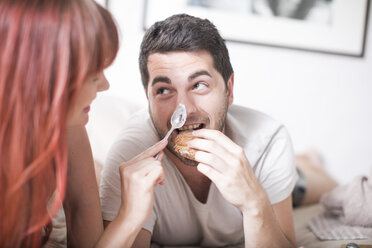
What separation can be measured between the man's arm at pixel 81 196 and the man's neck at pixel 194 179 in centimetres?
34

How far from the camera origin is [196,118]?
134cm

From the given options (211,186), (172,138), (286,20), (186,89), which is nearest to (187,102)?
(186,89)

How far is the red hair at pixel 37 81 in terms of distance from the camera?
0.82 metres

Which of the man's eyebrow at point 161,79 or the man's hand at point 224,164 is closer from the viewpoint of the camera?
the man's hand at point 224,164

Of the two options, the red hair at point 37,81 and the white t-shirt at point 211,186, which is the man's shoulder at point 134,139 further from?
the red hair at point 37,81

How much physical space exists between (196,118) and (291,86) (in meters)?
1.45

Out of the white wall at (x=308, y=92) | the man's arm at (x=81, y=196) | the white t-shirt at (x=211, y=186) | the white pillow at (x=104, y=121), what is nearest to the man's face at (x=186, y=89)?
the white t-shirt at (x=211, y=186)

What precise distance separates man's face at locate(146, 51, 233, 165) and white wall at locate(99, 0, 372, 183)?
1.13m

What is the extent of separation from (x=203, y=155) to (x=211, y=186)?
40cm

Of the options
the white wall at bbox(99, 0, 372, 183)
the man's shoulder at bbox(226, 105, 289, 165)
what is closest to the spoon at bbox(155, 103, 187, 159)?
the man's shoulder at bbox(226, 105, 289, 165)

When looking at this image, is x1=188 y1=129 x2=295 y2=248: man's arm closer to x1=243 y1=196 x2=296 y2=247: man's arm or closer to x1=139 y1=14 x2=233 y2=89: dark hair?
x1=243 y1=196 x2=296 y2=247: man's arm

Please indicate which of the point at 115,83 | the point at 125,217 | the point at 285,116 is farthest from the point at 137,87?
the point at 125,217

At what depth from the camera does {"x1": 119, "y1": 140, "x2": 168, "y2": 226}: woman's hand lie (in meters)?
1.03

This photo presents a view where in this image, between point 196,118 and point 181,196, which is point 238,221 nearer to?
point 181,196
